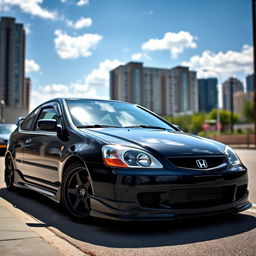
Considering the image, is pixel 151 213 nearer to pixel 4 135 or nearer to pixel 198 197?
pixel 198 197

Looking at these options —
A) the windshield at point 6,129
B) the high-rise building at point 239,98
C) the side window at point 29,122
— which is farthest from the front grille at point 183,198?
the high-rise building at point 239,98

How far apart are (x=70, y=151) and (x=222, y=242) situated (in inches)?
72.5

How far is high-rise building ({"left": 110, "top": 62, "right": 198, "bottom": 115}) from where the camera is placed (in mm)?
125875

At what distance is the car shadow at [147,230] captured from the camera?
3235 mm

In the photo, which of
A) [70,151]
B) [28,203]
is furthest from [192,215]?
[28,203]

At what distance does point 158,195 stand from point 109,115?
1751mm

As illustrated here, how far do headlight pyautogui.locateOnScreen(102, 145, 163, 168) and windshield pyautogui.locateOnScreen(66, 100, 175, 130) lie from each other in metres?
0.92

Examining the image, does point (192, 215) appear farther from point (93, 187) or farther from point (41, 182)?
point (41, 182)

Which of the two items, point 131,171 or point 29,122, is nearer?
point 131,171

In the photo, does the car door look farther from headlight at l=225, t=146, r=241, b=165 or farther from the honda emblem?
headlight at l=225, t=146, r=241, b=165

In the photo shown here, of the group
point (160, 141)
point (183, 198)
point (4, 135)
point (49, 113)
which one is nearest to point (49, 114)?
point (49, 113)

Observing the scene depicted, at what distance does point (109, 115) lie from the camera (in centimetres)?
489

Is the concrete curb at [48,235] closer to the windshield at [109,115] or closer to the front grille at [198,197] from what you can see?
the front grille at [198,197]

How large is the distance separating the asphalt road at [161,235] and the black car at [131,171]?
0.55 ft
